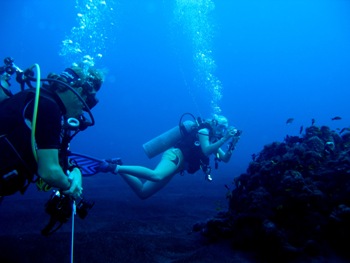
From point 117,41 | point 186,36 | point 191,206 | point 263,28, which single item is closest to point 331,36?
point 263,28

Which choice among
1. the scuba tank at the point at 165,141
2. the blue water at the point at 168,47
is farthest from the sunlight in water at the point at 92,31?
the scuba tank at the point at 165,141

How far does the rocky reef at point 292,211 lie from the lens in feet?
11.0

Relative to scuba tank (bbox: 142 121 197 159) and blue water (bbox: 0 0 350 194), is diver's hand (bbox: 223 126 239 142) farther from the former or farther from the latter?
blue water (bbox: 0 0 350 194)

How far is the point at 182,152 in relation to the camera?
7.98 m

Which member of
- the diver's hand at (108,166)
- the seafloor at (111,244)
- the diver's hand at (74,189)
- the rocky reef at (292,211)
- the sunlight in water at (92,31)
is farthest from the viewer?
the sunlight in water at (92,31)

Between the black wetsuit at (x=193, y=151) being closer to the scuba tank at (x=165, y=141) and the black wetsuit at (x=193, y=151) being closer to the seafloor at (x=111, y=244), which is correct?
the scuba tank at (x=165, y=141)

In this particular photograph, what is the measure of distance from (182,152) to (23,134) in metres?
5.67

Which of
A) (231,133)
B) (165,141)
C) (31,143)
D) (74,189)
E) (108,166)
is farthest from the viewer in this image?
(165,141)

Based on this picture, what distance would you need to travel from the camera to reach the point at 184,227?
581 centimetres

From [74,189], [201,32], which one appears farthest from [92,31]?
[74,189]

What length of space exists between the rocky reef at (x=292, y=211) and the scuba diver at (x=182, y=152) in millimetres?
2643

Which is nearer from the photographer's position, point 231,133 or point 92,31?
point 231,133

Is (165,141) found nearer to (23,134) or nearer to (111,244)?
(111,244)

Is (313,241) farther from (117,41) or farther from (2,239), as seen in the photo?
(117,41)
